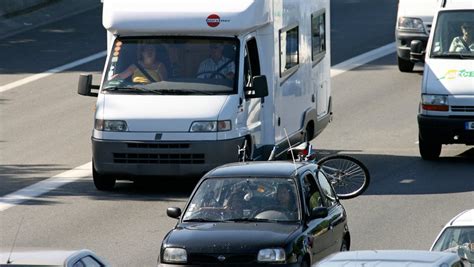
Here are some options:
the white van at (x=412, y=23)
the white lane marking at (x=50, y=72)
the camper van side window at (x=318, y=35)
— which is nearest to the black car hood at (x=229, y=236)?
the camper van side window at (x=318, y=35)

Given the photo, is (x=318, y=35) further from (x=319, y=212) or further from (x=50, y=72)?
(x=50, y=72)

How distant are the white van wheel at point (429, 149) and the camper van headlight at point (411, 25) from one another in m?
9.21

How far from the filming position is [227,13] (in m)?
21.2

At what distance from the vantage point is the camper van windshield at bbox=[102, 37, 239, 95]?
21.2 meters

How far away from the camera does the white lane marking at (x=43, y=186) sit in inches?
835

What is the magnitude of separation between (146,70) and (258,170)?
6.00 m

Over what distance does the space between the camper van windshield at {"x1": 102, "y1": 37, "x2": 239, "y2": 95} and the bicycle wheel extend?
7.15 ft

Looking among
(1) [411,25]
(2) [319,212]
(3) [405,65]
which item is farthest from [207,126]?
(3) [405,65]

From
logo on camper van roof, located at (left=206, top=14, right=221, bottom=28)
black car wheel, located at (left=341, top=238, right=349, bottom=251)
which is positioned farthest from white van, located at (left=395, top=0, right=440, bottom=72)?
black car wheel, located at (left=341, top=238, right=349, bottom=251)

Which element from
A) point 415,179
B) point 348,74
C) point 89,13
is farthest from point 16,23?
point 415,179

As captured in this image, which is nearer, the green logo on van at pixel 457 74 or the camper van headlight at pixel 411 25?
the green logo on van at pixel 457 74

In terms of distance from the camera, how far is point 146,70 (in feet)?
70.1

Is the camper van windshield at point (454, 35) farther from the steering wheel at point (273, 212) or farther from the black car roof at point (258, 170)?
the steering wheel at point (273, 212)

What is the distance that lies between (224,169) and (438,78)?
8.77m
